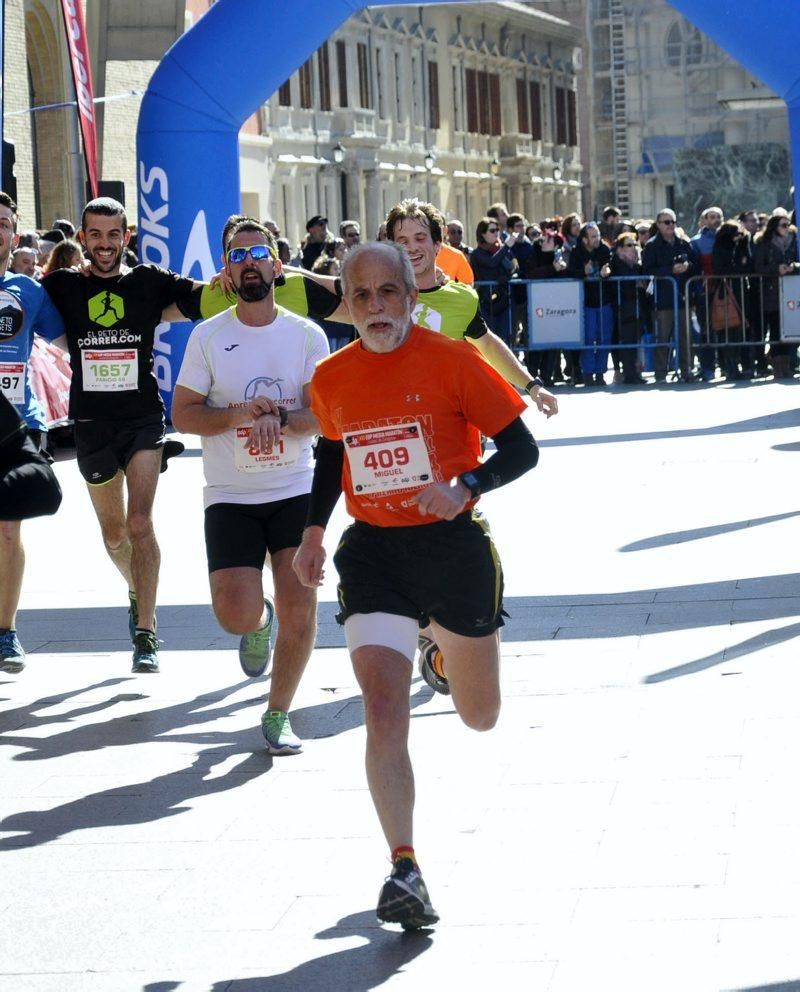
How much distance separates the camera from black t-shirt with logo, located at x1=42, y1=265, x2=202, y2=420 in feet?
26.4

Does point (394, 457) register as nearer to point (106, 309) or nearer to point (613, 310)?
point (106, 309)

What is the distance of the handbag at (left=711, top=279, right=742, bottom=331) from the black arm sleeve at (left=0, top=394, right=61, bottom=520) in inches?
584

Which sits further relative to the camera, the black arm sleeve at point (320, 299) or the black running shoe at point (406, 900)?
the black arm sleeve at point (320, 299)

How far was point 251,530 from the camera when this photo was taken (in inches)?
270

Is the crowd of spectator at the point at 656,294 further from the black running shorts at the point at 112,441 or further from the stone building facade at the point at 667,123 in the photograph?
the stone building facade at the point at 667,123

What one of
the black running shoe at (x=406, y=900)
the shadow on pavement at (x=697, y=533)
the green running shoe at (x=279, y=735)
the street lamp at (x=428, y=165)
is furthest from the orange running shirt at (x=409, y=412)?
the street lamp at (x=428, y=165)

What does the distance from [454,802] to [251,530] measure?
57.6 inches

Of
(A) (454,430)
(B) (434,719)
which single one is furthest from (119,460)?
(A) (454,430)

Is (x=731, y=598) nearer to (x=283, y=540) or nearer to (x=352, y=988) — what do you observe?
(x=283, y=540)

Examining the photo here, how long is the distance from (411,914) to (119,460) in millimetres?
4011

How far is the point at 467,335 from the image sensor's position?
321 inches

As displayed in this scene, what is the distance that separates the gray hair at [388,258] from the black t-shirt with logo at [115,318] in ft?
10.1

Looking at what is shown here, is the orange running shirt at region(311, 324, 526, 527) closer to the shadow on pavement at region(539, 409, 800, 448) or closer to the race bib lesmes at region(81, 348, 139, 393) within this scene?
the race bib lesmes at region(81, 348, 139, 393)

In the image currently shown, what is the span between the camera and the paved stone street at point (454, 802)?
4480mm
